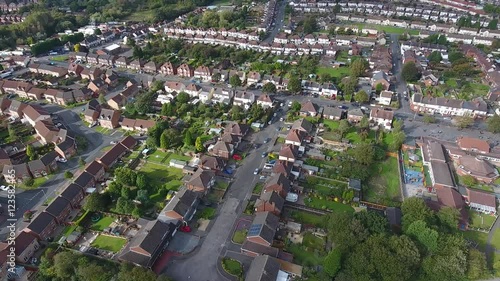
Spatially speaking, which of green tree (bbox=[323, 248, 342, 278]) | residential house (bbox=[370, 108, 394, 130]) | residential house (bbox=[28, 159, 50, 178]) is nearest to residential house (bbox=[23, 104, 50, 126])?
residential house (bbox=[28, 159, 50, 178])

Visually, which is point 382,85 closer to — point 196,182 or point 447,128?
point 447,128

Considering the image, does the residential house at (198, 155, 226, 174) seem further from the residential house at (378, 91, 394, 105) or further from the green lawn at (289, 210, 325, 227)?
the residential house at (378, 91, 394, 105)

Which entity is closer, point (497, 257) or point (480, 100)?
point (497, 257)

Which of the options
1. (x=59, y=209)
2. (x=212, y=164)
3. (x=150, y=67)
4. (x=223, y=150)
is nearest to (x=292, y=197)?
→ (x=212, y=164)

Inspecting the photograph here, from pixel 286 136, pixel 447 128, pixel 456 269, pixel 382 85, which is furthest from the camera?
pixel 382 85

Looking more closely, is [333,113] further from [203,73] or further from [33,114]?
[33,114]

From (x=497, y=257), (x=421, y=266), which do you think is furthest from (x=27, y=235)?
(x=497, y=257)

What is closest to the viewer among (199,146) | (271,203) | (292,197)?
(271,203)
